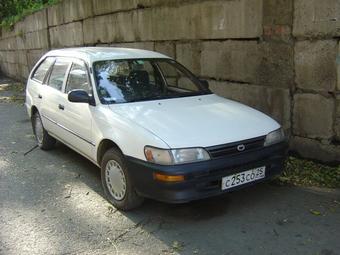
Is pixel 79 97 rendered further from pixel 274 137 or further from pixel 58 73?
pixel 274 137

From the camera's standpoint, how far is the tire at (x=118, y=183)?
4220 mm

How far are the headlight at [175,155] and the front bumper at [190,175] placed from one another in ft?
0.13

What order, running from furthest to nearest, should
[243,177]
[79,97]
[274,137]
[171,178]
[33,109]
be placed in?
[33,109]
[79,97]
[274,137]
[243,177]
[171,178]

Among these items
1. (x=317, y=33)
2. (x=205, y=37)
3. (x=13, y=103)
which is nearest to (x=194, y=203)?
(x=317, y=33)

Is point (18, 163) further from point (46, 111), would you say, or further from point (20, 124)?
point (20, 124)

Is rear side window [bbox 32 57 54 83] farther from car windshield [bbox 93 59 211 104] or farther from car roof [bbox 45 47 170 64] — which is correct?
car windshield [bbox 93 59 211 104]

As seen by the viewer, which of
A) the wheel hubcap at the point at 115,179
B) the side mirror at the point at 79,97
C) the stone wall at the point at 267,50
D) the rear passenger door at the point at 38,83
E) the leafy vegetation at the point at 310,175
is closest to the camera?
the wheel hubcap at the point at 115,179

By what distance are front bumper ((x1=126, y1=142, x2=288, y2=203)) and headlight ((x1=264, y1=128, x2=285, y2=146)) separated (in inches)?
8.3

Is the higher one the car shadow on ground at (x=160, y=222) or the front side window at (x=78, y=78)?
the front side window at (x=78, y=78)

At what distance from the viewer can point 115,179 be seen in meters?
4.43

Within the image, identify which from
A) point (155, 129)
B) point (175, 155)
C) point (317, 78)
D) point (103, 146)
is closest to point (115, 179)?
point (103, 146)

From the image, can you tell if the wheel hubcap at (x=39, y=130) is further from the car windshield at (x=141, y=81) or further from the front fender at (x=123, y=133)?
the front fender at (x=123, y=133)

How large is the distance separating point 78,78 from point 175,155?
2183 mm

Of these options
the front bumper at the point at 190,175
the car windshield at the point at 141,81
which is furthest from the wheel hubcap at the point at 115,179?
the car windshield at the point at 141,81
